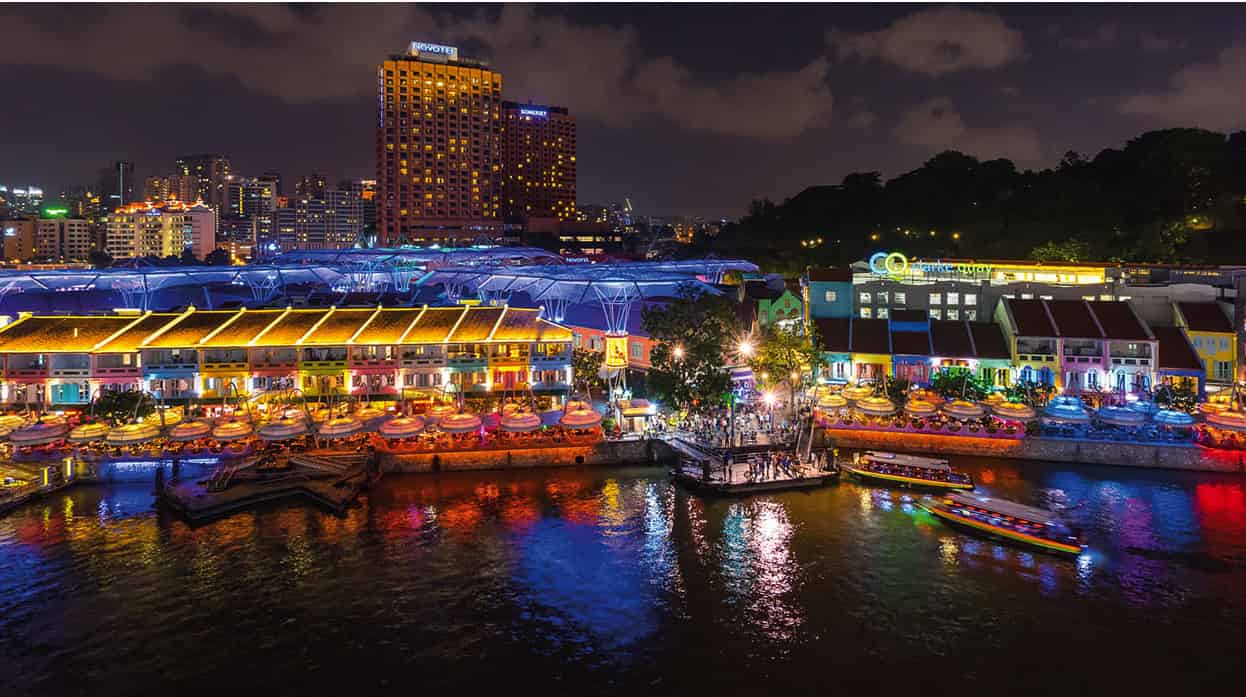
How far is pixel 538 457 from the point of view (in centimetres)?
3631

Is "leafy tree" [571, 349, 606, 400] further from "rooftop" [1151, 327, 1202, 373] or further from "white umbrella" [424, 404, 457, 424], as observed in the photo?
"rooftop" [1151, 327, 1202, 373]

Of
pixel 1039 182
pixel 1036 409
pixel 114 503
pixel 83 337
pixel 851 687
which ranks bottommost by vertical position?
pixel 851 687

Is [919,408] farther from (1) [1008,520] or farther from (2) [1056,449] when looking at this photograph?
(1) [1008,520]

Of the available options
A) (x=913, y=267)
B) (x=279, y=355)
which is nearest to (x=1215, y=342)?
(x=913, y=267)

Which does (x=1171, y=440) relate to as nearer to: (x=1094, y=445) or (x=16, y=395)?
(x=1094, y=445)

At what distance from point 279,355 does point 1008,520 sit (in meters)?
35.5

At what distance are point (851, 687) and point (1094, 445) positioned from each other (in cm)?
2344

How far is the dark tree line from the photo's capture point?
63781 millimetres

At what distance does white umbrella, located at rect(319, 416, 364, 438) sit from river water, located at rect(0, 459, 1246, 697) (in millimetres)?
5284

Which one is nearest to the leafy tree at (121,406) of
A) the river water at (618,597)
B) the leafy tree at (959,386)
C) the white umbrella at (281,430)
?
the river water at (618,597)

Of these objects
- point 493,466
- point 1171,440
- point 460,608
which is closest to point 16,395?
point 493,466

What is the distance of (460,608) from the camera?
23453mm

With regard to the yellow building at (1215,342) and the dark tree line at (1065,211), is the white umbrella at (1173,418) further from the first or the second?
the dark tree line at (1065,211)

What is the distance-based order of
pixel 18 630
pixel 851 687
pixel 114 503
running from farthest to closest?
pixel 114 503 → pixel 18 630 → pixel 851 687
